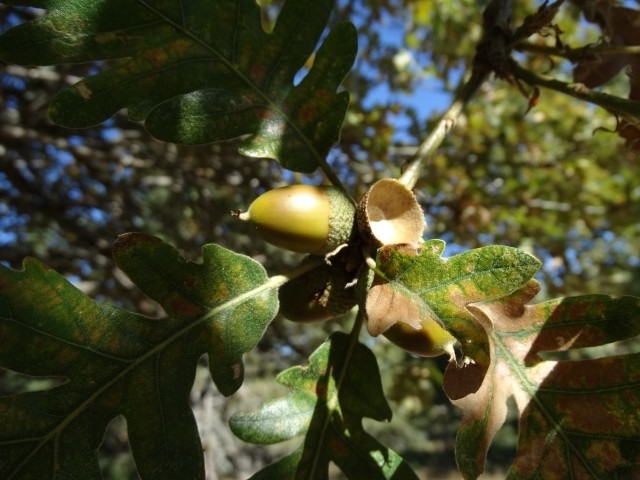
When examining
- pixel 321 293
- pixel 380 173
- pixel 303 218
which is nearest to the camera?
pixel 303 218

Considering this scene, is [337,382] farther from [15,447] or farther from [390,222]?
[15,447]

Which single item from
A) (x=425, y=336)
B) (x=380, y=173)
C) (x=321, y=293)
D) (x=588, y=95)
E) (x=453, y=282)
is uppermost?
(x=588, y=95)

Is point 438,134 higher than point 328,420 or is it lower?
higher

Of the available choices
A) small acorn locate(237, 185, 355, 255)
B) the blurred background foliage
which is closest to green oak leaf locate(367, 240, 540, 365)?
small acorn locate(237, 185, 355, 255)

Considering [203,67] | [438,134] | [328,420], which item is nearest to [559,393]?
[328,420]

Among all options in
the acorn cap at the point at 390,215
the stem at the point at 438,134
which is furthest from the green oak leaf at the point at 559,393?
the stem at the point at 438,134

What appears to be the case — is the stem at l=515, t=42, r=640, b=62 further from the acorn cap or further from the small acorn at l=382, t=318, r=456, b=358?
the small acorn at l=382, t=318, r=456, b=358

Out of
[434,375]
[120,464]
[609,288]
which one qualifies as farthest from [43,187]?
[120,464]

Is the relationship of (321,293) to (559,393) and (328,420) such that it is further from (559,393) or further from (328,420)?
(559,393)
